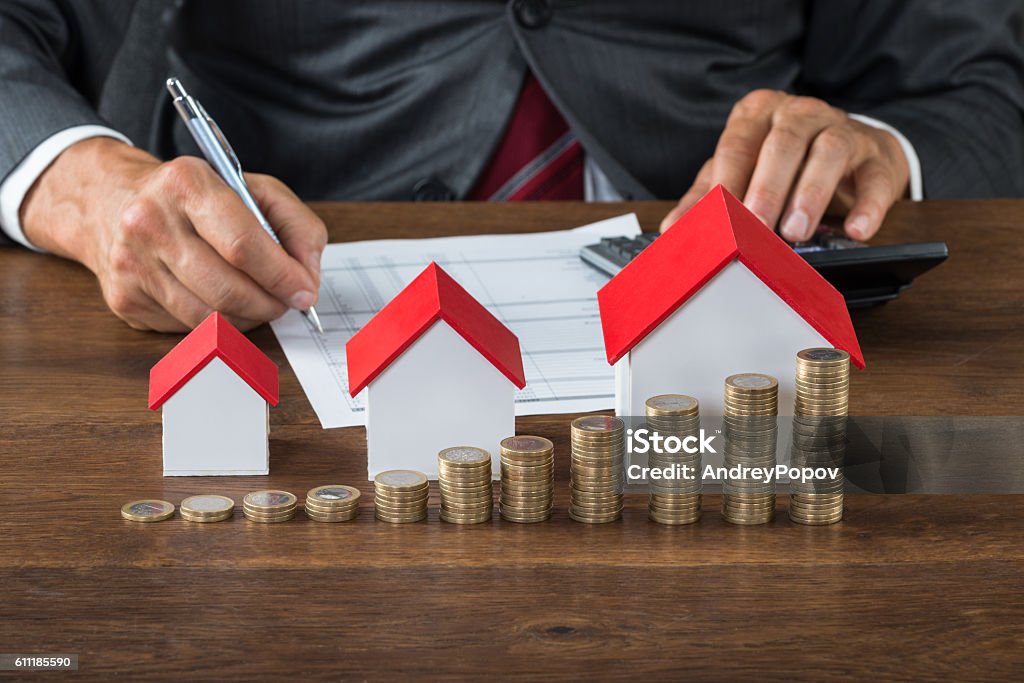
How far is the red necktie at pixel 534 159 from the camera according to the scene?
138cm

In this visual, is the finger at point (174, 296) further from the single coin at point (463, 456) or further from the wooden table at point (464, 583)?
the single coin at point (463, 456)

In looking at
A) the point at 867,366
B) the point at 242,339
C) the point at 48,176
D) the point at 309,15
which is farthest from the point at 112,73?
the point at 867,366

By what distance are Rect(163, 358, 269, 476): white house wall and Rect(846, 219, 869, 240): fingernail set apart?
619 millimetres

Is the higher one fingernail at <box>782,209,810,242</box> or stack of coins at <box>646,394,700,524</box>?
fingernail at <box>782,209,810,242</box>

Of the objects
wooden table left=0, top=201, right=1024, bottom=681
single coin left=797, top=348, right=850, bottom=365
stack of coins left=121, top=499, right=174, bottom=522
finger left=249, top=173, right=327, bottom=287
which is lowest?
wooden table left=0, top=201, right=1024, bottom=681

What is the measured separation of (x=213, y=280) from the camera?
800 mm

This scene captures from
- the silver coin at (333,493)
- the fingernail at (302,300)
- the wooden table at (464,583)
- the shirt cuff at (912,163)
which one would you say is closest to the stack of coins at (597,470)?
the wooden table at (464,583)

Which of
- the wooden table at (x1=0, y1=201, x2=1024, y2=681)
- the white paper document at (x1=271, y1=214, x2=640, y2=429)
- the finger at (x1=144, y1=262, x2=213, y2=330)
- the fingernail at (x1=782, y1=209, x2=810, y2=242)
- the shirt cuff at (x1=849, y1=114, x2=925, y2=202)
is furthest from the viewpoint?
the shirt cuff at (x1=849, y1=114, x2=925, y2=202)

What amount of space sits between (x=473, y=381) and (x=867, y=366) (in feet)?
1.02

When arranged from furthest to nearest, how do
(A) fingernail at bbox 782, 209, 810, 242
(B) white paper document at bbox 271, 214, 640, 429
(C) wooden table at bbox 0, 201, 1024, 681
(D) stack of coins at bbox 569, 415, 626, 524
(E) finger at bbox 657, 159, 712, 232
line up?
(E) finger at bbox 657, 159, 712, 232, (A) fingernail at bbox 782, 209, 810, 242, (B) white paper document at bbox 271, 214, 640, 429, (D) stack of coins at bbox 569, 415, 626, 524, (C) wooden table at bbox 0, 201, 1024, 681

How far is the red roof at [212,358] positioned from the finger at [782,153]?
1.74ft

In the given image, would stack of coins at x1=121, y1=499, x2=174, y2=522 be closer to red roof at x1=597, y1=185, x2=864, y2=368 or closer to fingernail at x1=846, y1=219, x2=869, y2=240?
red roof at x1=597, y1=185, x2=864, y2=368

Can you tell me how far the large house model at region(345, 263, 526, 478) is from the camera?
565mm

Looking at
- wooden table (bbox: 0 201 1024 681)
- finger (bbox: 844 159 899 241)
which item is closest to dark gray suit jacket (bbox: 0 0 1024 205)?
finger (bbox: 844 159 899 241)
